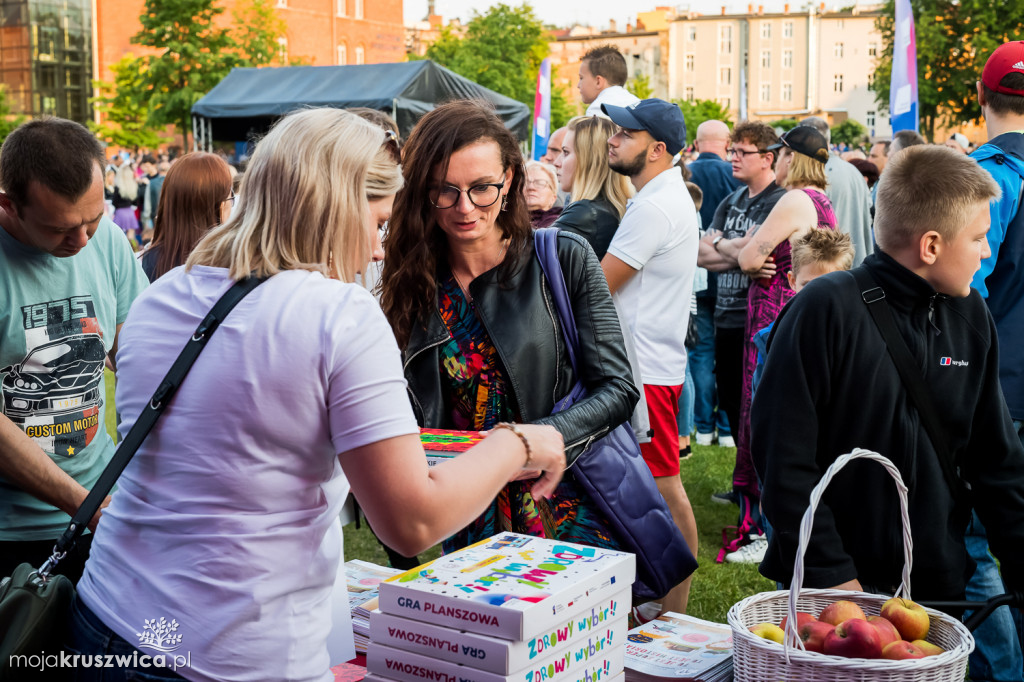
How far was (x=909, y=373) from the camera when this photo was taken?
2352 mm

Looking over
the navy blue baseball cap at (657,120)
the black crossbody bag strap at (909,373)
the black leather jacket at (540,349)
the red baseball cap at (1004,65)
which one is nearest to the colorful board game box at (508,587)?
the black leather jacket at (540,349)

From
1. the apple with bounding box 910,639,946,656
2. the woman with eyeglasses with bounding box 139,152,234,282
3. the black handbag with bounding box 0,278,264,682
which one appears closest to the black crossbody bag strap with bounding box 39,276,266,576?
the black handbag with bounding box 0,278,264,682

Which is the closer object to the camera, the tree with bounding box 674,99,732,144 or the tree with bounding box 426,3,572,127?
the tree with bounding box 426,3,572,127

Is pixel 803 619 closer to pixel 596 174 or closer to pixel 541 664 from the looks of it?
pixel 541 664

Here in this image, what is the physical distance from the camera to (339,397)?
1.47 meters

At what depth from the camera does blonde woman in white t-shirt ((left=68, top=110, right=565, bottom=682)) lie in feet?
4.84

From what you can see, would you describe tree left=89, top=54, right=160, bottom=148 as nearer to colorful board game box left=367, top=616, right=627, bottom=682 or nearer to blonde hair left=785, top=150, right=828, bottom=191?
blonde hair left=785, top=150, right=828, bottom=191

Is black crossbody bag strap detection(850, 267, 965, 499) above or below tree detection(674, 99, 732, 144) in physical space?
below

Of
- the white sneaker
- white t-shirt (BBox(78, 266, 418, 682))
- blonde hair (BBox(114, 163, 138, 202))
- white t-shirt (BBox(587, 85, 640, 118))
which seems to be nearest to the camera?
white t-shirt (BBox(78, 266, 418, 682))

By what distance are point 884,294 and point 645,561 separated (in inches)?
36.7

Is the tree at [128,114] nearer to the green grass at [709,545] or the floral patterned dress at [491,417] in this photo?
the green grass at [709,545]

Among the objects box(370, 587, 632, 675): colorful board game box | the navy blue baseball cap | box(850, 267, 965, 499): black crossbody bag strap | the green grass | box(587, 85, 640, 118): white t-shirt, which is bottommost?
the green grass

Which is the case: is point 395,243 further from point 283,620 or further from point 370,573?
point 283,620

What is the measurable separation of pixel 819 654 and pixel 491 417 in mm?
1072
